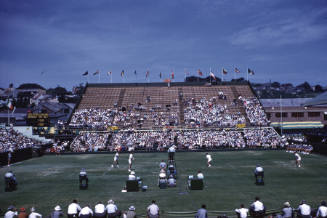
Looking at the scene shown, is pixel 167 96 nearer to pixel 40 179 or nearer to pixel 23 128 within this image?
pixel 23 128

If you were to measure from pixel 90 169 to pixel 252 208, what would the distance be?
A: 2145cm

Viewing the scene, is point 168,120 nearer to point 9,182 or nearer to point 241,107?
point 241,107

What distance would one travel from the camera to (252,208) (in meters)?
13.5

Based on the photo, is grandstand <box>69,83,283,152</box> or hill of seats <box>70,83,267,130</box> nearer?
grandstand <box>69,83,283,152</box>

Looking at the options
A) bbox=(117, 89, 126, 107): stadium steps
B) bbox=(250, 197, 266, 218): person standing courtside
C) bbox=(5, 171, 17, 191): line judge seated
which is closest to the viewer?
bbox=(250, 197, 266, 218): person standing courtside

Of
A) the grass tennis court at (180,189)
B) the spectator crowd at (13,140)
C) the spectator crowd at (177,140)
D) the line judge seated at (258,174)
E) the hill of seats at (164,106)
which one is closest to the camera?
the grass tennis court at (180,189)

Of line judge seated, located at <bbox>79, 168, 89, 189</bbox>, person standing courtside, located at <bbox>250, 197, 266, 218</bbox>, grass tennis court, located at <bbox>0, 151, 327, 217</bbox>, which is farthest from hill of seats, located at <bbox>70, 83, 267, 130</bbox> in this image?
person standing courtside, located at <bbox>250, 197, 266, 218</bbox>

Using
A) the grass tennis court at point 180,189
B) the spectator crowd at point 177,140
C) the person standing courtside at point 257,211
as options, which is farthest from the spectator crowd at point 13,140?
the person standing courtside at point 257,211

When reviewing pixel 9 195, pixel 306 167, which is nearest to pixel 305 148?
pixel 306 167

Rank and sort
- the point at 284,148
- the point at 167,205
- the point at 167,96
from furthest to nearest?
the point at 167,96, the point at 284,148, the point at 167,205

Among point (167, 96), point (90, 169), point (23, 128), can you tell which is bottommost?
point (90, 169)

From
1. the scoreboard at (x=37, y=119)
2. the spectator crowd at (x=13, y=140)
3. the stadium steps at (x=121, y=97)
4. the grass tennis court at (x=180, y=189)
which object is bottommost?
the grass tennis court at (x=180, y=189)

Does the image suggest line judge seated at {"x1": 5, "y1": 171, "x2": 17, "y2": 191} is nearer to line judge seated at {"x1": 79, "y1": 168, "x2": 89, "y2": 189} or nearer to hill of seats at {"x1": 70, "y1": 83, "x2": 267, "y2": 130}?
line judge seated at {"x1": 79, "y1": 168, "x2": 89, "y2": 189}

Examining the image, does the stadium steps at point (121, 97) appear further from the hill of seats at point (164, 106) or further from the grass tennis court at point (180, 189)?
the grass tennis court at point (180, 189)
